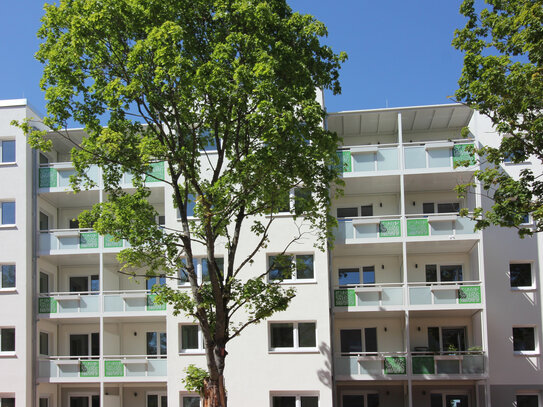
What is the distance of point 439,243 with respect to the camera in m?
27.4

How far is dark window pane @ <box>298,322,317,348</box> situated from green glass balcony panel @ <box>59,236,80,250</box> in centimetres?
979

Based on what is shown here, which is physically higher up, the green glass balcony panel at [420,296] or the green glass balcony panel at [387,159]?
the green glass balcony panel at [387,159]

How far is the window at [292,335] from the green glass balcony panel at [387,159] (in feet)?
21.7

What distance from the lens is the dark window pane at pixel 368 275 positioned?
2895cm

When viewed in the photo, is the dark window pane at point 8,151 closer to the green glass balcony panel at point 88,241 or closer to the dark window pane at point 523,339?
the green glass balcony panel at point 88,241

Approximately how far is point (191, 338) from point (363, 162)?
9.43 meters

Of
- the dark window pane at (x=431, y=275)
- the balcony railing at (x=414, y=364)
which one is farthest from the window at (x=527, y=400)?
the dark window pane at (x=431, y=275)

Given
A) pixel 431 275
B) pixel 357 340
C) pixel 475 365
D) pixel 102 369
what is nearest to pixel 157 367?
pixel 102 369

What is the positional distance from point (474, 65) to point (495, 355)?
537 inches

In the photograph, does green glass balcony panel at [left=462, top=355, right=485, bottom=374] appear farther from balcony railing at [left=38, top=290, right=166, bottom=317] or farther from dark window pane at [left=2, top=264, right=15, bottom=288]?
dark window pane at [left=2, top=264, right=15, bottom=288]

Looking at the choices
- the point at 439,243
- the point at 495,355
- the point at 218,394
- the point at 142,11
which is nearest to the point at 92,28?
the point at 142,11

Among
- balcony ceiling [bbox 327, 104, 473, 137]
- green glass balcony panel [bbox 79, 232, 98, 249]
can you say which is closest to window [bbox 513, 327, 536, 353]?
balcony ceiling [bbox 327, 104, 473, 137]

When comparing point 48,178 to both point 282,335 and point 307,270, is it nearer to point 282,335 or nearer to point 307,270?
point 307,270

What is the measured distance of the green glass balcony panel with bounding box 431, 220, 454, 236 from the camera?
27.0 metres
